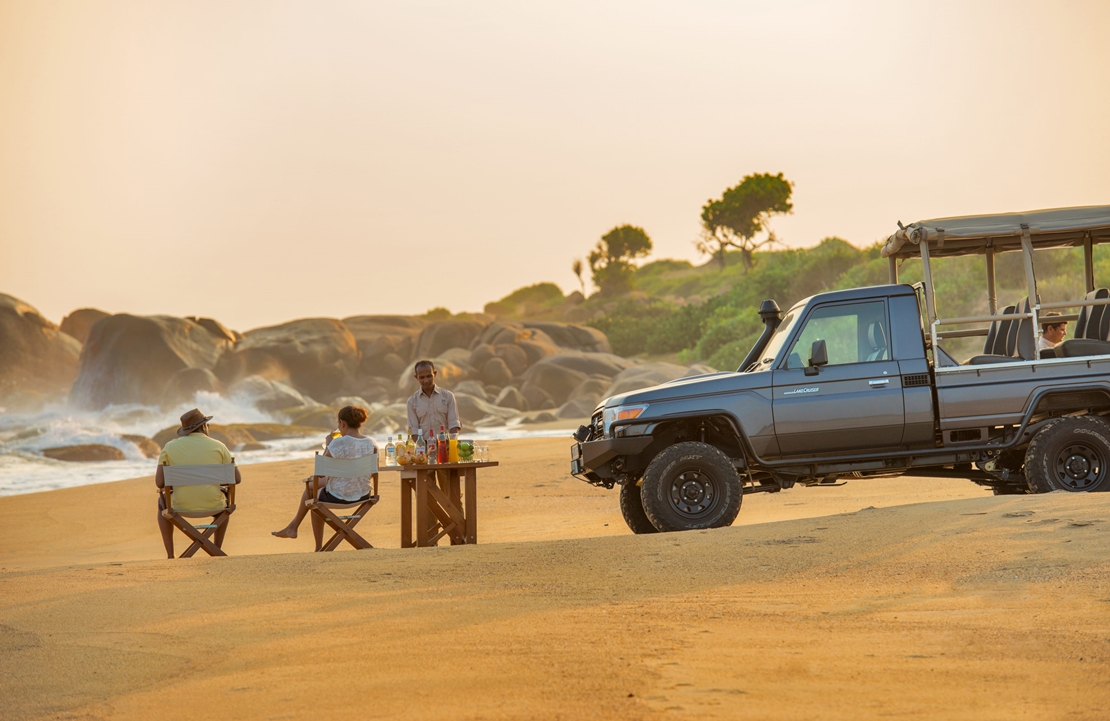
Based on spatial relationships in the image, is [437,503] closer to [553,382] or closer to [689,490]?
[689,490]

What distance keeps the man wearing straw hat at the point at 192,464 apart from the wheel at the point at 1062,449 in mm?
6963

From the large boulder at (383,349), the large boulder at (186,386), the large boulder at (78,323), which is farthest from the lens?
the large boulder at (78,323)

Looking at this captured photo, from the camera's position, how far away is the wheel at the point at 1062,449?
30.7ft

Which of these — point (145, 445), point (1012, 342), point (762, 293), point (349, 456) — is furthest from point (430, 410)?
point (762, 293)

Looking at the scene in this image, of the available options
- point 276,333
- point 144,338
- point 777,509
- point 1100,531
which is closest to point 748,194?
point 276,333

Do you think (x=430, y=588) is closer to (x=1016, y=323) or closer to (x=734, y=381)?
(x=734, y=381)

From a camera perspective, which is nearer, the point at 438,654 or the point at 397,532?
the point at 438,654

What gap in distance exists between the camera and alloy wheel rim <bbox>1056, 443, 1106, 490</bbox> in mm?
9406

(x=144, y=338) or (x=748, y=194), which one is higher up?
(x=748, y=194)

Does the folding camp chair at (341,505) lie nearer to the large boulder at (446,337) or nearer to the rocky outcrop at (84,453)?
the rocky outcrop at (84,453)

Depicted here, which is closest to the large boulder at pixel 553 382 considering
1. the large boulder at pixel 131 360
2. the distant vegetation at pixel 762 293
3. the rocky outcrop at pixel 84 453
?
the distant vegetation at pixel 762 293

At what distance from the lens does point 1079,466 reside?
950cm

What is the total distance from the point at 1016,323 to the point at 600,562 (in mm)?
6098

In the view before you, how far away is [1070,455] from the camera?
9492 millimetres
